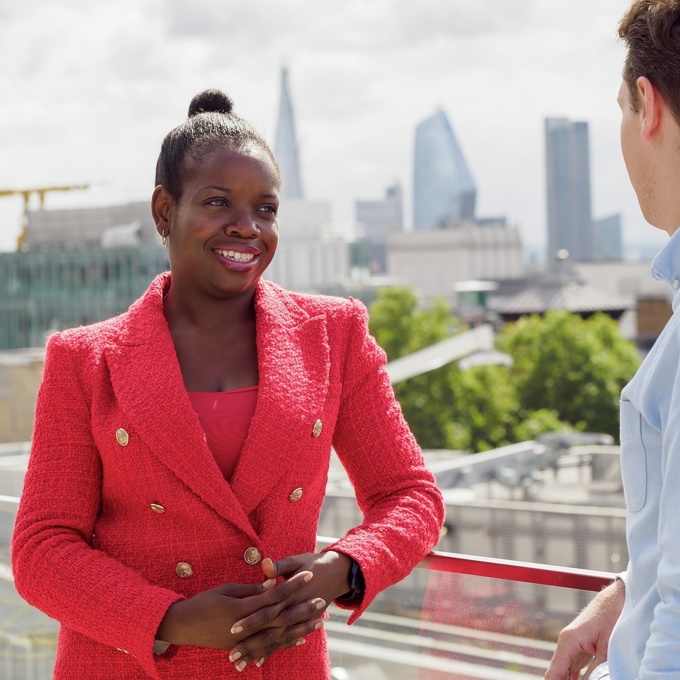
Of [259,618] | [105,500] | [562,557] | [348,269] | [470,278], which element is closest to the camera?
[259,618]

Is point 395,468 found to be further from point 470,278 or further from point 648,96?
point 470,278

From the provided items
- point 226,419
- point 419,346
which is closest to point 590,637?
point 226,419

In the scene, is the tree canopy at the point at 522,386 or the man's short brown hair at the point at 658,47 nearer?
the man's short brown hair at the point at 658,47

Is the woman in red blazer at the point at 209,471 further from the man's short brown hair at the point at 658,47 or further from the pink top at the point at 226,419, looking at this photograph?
the man's short brown hair at the point at 658,47

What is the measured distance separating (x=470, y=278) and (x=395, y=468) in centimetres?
14728

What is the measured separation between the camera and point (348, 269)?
309 feet

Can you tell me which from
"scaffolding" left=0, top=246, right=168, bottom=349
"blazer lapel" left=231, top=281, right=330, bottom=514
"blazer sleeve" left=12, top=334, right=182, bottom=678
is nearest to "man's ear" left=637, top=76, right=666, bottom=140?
"blazer lapel" left=231, top=281, right=330, bottom=514

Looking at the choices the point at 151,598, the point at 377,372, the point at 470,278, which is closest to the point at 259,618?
the point at 151,598

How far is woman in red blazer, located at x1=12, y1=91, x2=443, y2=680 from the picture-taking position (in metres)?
2.21

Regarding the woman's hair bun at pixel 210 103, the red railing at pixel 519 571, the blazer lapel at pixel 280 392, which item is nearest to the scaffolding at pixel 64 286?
the red railing at pixel 519 571

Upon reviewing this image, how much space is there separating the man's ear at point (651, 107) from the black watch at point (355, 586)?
1.03 metres

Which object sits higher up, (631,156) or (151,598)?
(631,156)

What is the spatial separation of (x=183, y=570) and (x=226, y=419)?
1.05 feet

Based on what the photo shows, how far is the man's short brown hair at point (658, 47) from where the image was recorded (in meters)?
1.70
